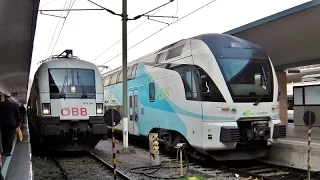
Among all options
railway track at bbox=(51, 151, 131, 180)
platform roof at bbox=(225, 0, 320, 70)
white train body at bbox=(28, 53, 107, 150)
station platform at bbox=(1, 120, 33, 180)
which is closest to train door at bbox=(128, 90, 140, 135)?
railway track at bbox=(51, 151, 131, 180)

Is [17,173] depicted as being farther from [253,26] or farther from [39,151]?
[253,26]

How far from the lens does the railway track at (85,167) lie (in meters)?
9.66

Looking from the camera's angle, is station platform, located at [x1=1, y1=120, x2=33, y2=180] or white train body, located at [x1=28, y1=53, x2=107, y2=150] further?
white train body, located at [x1=28, y1=53, x2=107, y2=150]

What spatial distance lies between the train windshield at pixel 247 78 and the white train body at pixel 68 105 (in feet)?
14.6

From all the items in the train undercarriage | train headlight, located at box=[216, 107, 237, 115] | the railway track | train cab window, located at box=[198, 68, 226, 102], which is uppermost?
train cab window, located at box=[198, 68, 226, 102]

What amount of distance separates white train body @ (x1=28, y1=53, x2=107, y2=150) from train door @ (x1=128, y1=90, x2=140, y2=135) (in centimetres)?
250

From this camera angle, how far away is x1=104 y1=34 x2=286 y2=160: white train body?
9812 millimetres

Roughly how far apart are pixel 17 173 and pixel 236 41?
664 cm

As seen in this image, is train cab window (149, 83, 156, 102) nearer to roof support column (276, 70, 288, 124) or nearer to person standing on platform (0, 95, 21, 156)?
person standing on platform (0, 95, 21, 156)

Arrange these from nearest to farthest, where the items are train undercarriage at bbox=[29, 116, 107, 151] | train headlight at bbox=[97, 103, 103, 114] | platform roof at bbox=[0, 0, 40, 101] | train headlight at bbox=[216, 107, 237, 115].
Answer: platform roof at bbox=[0, 0, 40, 101] < train headlight at bbox=[216, 107, 237, 115] < train undercarriage at bbox=[29, 116, 107, 151] < train headlight at bbox=[97, 103, 103, 114]

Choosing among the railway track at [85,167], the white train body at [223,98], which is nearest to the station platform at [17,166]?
the railway track at [85,167]

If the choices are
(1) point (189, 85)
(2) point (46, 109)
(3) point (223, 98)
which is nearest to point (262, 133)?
(3) point (223, 98)

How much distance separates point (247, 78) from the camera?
1017 cm

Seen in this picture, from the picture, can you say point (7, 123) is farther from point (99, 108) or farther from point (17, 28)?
point (99, 108)
